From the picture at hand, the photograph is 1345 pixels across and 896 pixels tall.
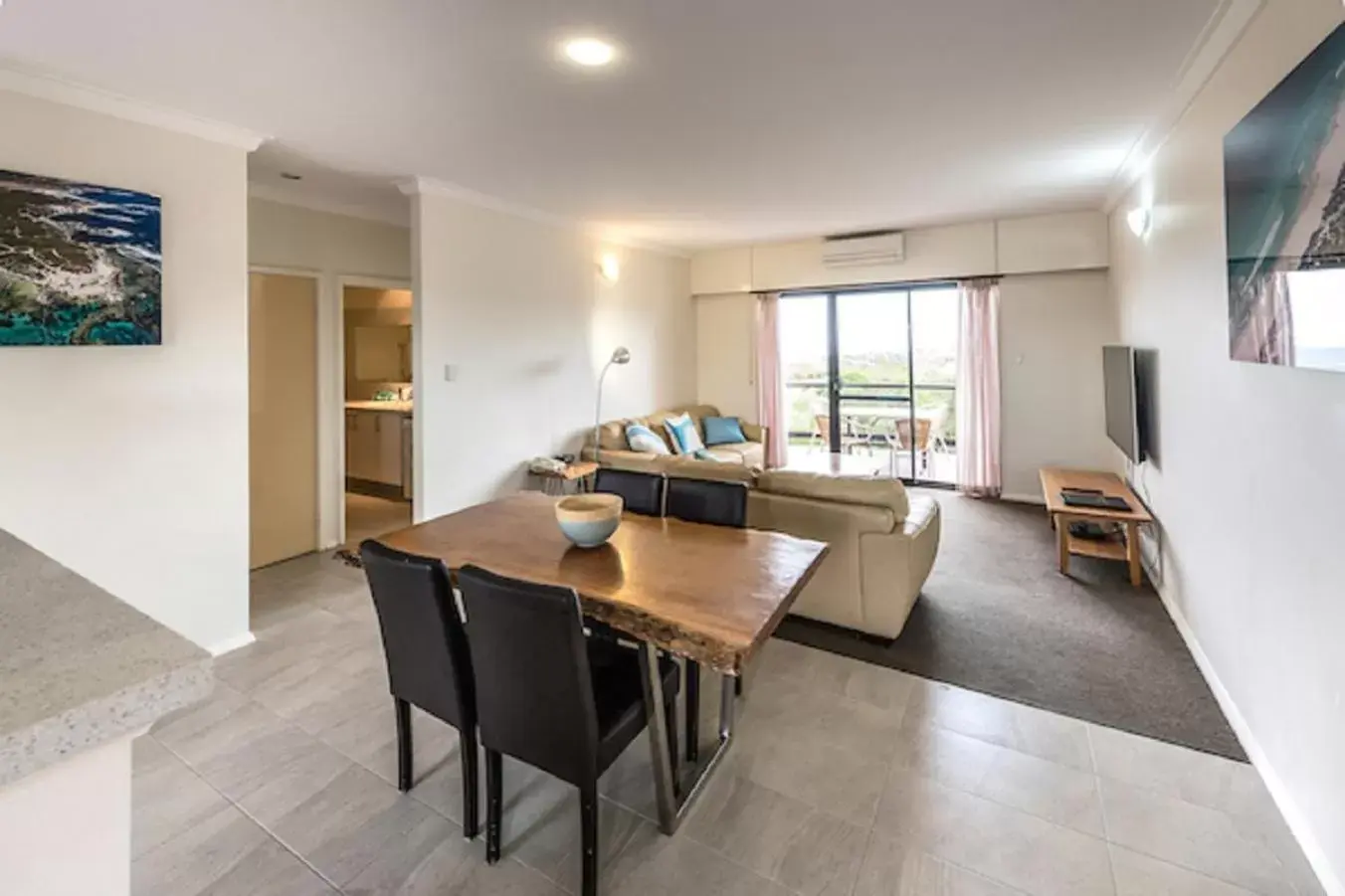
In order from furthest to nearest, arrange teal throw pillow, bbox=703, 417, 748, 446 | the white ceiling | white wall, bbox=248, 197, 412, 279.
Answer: teal throw pillow, bbox=703, 417, 748, 446 → white wall, bbox=248, 197, 412, 279 → the white ceiling

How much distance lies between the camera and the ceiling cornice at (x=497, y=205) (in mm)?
3951

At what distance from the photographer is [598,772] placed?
5.26 feet

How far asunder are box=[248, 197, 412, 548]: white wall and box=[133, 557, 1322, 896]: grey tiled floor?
7.67 feet

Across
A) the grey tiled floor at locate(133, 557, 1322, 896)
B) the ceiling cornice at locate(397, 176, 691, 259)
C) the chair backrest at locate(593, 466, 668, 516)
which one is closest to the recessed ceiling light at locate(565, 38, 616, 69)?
the chair backrest at locate(593, 466, 668, 516)

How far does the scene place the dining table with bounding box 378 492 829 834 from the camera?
1.57m

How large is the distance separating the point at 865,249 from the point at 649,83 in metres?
4.05

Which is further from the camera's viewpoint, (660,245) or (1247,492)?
(660,245)

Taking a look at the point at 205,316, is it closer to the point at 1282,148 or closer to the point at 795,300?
the point at 1282,148

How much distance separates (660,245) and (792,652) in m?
4.82

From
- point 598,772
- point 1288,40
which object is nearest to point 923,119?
point 1288,40

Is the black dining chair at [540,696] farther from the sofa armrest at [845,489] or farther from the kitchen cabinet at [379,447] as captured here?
the kitchen cabinet at [379,447]

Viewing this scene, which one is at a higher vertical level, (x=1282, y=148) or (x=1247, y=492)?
(x=1282, y=148)

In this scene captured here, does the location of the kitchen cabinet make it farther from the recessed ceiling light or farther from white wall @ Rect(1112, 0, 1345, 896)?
white wall @ Rect(1112, 0, 1345, 896)

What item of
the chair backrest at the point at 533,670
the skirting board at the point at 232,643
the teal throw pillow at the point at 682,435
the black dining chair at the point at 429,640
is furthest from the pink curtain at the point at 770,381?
the chair backrest at the point at 533,670
